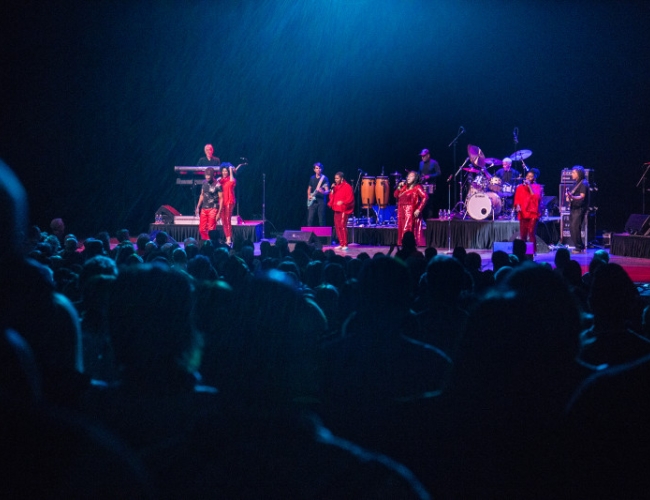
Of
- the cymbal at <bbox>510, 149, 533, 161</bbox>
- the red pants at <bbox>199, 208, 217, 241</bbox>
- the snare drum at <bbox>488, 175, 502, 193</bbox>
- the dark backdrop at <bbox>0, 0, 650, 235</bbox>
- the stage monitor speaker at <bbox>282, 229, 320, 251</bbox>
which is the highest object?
the dark backdrop at <bbox>0, 0, 650, 235</bbox>

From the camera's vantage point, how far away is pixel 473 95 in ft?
61.9

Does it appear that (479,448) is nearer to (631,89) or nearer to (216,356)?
(216,356)

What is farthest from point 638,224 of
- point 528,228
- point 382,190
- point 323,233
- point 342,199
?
point 323,233

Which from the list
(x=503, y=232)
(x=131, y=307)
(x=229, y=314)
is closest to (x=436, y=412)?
(x=229, y=314)

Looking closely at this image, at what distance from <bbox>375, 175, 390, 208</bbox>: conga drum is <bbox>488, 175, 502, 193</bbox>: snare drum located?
9.38 ft

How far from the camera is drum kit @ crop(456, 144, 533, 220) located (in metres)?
16.2

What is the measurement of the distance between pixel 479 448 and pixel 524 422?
250 mm

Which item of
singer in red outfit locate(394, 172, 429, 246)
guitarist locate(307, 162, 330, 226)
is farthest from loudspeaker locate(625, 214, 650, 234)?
guitarist locate(307, 162, 330, 226)

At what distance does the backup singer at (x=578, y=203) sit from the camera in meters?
14.9

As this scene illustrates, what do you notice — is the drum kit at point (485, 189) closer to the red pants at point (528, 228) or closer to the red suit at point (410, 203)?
the red pants at point (528, 228)

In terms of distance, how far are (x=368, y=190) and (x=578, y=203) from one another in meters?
5.82

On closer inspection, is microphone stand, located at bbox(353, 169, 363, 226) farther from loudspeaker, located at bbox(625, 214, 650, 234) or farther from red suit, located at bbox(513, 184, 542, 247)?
loudspeaker, located at bbox(625, 214, 650, 234)

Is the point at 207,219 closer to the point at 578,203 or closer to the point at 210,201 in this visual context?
the point at 210,201

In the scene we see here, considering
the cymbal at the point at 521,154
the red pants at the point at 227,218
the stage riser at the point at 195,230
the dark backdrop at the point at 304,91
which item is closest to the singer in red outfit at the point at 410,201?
the cymbal at the point at 521,154
